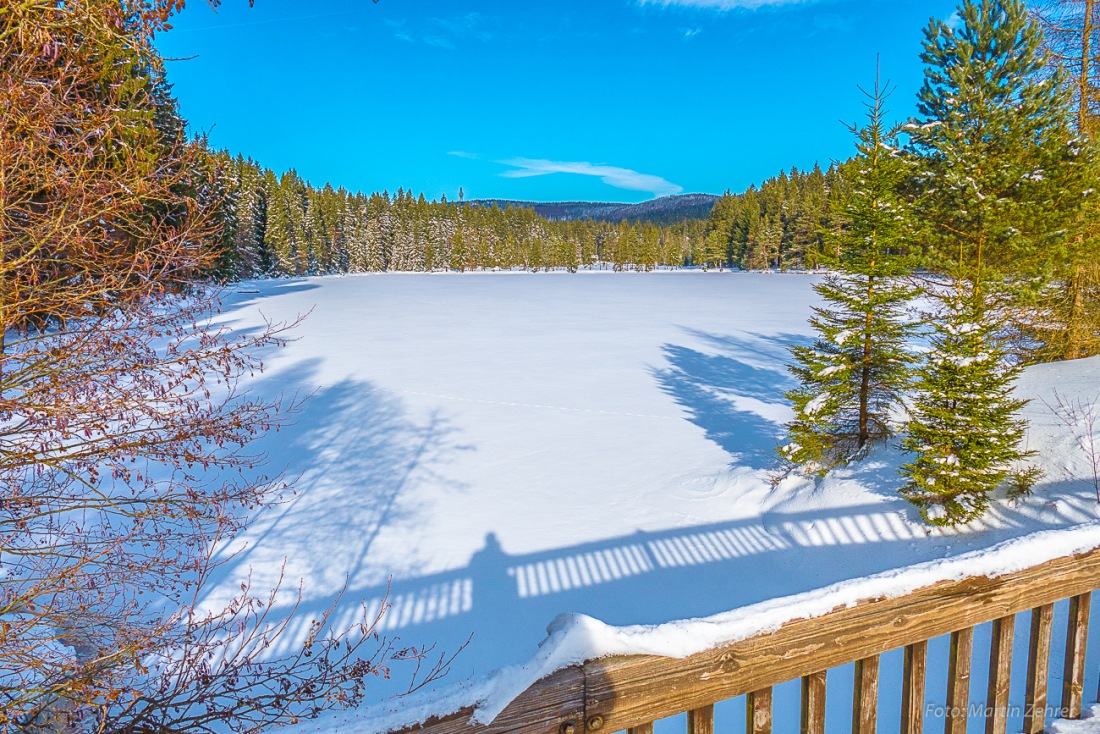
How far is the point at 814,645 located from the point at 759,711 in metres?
0.25

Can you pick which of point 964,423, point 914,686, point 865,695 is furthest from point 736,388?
point 865,695

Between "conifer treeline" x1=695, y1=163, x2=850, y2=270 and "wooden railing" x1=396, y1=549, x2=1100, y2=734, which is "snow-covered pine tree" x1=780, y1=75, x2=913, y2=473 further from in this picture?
"conifer treeline" x1=695, y1=163, x2=850, y2=270

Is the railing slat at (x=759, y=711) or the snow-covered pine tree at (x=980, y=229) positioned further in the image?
the snow-covered pine tree at (x=980, y=229)

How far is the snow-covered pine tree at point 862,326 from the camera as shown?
726cm

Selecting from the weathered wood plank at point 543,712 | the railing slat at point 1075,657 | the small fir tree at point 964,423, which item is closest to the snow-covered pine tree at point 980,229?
the small fir tree at point 964,423

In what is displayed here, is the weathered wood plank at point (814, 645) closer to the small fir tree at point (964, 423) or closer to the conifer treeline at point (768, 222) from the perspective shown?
the small fir tree at point (964, 423)

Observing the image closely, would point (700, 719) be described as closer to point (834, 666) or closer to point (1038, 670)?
point (834, 666)

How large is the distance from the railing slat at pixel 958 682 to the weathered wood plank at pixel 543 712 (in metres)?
1.38

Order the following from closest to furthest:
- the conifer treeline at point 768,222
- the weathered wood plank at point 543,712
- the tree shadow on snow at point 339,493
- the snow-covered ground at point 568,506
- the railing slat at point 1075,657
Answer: the weathered wood plank at point 543,712
the railing slat at point 1075,657
the snow-covered ground at point 568,506
the tree shadow on snow at point 339,493
the conifer treeline at point 768,222

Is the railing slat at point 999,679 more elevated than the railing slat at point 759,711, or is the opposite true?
the railing slat at point 759,711

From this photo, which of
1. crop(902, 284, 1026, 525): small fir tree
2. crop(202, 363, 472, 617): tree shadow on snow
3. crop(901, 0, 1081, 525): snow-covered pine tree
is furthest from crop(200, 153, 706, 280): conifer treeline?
crop(902, 284, 1026, 525): small fir tree

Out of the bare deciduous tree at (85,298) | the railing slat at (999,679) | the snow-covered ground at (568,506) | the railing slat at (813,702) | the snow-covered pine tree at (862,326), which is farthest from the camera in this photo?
the snow-covered pine tree at (862,326)

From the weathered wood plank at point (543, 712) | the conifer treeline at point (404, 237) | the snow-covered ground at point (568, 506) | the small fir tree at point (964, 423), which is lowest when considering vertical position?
the snow-covered ground at point (568, 506)

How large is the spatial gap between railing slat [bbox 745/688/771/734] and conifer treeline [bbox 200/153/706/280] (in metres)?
60.7
